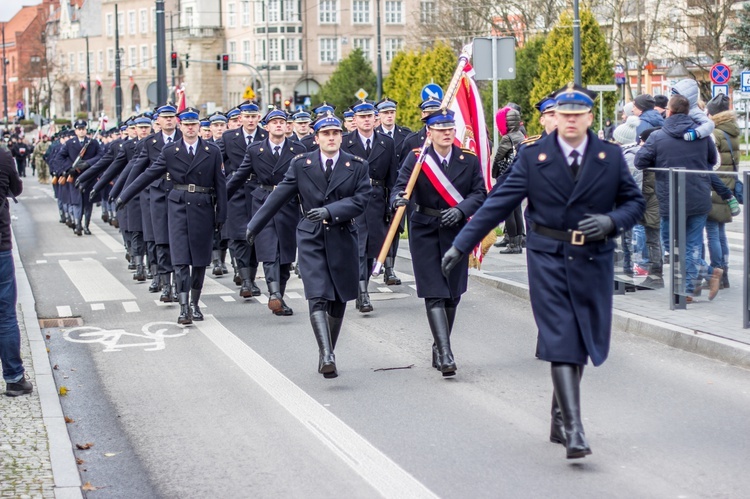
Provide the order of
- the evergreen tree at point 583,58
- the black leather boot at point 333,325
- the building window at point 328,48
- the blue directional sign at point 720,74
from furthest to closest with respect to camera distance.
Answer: the building window at point 328,48 → the evergreen tree at point 583,58 → the blue directional sign at point 720,74 → the black leather boot at point 333,325

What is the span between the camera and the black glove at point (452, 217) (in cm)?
938

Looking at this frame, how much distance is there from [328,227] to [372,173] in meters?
4.28

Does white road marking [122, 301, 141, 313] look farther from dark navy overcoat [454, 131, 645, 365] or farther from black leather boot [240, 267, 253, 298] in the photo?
dark navy overcoat [454, 131, 645, 365]

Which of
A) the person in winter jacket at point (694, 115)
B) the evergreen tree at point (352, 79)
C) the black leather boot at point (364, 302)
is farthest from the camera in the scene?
the evergreen tree at point (352, 79)

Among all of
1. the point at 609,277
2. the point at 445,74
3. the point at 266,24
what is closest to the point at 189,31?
the point at 266,24

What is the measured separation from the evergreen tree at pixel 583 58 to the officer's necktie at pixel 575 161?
116 ft

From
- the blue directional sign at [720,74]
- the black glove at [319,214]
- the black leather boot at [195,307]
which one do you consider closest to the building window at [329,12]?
the blue directional sign at [720,74]

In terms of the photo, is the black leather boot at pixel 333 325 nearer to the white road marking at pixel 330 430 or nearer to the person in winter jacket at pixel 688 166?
the white road marking at pixel 330 430

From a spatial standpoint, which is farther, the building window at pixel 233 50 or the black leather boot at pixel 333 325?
the building window at pixel 233 50

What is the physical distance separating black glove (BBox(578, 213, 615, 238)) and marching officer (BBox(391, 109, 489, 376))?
8.24 ft

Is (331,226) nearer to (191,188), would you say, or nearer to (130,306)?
(191,188)

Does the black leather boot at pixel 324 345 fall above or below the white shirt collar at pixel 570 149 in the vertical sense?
below

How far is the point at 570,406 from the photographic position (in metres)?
7.03

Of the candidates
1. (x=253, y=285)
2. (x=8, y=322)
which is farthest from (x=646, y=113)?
(x=8, y=322)
